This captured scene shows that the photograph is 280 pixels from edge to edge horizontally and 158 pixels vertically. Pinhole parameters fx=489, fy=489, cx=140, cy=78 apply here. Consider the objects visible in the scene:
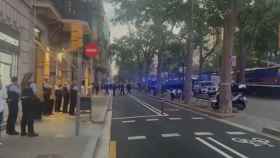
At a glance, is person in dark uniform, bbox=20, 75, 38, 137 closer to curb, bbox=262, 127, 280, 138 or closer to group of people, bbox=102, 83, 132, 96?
curb, bbox=262, 127, 280, 138

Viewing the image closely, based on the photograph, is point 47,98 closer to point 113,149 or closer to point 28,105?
point 28,105

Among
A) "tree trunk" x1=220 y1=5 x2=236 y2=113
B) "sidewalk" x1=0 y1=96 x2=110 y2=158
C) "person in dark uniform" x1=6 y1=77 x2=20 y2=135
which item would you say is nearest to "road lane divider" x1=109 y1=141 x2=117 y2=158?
"sidewalk" x1=0 y1=96 x2=110 y2=158

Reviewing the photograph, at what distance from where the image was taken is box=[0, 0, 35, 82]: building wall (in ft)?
50.7

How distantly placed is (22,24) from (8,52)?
1.74 m

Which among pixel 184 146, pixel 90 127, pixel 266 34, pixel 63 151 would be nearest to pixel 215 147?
pixel 184 146

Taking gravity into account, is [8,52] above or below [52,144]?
above

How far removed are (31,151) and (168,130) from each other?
6118 mm

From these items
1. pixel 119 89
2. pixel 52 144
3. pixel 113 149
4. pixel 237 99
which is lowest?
pixel 113 149

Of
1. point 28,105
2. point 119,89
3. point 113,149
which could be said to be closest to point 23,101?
point 28,105

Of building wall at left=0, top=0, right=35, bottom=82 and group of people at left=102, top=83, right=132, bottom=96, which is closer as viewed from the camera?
building wall at left=0, top=0, right=35, bottom=82

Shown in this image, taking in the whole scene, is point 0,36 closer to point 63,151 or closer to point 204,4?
point 63,151

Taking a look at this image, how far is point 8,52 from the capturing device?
16.5m

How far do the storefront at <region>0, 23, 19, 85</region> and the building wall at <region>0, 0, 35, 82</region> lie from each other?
206 millimetres

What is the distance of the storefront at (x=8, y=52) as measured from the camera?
51.2 ft
